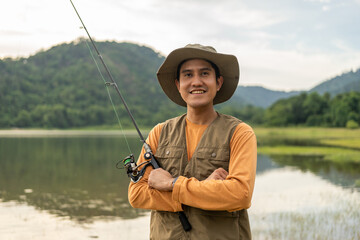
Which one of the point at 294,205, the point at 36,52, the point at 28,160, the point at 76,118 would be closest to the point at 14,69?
the point at 36,52

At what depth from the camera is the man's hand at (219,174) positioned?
7.78ft

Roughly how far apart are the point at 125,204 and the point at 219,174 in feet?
38.7

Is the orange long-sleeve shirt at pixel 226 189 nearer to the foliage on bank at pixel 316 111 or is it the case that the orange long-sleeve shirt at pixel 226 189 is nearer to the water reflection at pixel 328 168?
the water reflection at pixel 328 168

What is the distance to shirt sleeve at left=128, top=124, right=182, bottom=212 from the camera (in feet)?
8.02

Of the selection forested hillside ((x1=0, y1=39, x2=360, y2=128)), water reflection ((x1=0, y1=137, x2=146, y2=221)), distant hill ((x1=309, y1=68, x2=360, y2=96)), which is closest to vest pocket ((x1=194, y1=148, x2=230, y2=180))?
water reflection ((x1=0, y1=137, x2=146, y2=221))

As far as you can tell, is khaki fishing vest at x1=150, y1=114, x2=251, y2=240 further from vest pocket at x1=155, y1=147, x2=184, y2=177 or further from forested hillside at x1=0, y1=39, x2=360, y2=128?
forested hillside at x1=0, y1=39, x2=360, y2=128

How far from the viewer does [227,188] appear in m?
2.28

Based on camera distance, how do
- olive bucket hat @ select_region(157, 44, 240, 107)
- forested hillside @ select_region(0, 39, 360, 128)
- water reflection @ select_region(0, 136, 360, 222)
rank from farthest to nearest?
forested hillside @ select_region(0, 39, 360, 128), water reflection @ select_region(0, 136, 360, 222), olive bucket hat @ select_region(157, 44, 240, 107)

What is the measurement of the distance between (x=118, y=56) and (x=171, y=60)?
7588 inches

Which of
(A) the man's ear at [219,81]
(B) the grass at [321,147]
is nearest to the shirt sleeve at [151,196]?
(A) the man's ear at [219,81]

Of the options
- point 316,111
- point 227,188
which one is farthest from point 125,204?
point 316,111

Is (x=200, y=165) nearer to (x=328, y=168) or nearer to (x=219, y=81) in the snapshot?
(x=219, y=81)

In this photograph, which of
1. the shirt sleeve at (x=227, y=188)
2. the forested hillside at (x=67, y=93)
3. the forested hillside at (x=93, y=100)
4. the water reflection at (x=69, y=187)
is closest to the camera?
the shirt sleeve at (x=227, y=188)

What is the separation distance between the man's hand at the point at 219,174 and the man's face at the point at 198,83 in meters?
0.46
